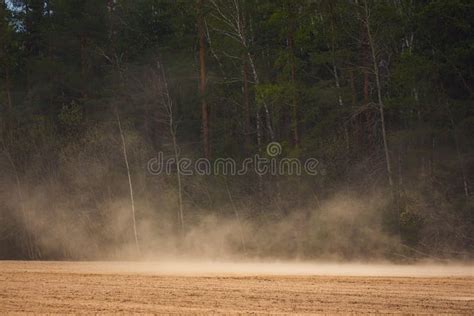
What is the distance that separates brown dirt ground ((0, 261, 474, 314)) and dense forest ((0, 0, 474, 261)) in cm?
1016

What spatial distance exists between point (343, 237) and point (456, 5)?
Answer: 990 cm

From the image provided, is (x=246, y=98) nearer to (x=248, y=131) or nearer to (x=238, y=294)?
(x=248, y=131)

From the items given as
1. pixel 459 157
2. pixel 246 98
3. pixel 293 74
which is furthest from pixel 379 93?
pixel 246 98

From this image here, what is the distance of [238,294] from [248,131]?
23176 mm

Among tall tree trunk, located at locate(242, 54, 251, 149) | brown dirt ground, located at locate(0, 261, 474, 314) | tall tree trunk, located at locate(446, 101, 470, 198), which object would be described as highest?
tall tree trunk, located at locate(242, 54, 251, 149)

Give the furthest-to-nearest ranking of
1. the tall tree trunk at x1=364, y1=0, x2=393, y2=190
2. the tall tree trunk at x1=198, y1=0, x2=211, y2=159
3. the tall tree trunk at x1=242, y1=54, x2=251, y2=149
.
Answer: the tall tree trunk at x1=198, y1=0, x2=211, y2=159 → the tall tree trunk at x1=242, y1=54, x2=251, y2=149 → the tall tree trunk at x1=364, y1=0, x2=393, y2=190

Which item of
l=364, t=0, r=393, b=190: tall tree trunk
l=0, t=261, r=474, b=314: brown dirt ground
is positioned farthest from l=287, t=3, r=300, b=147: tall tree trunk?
l=0, t=261, r=474, b=314: brown dirt ground

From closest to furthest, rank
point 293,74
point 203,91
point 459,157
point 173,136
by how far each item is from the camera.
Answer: point 459,157 < point 293,74 < point 173,136 < point 203,91

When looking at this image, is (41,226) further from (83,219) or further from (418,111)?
(418,111)

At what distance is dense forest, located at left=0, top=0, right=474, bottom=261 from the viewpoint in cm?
2998

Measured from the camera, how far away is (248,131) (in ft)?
128

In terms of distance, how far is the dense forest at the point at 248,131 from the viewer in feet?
98.4

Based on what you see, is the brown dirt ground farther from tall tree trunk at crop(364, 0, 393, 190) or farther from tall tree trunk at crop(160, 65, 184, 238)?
tall tree trunk at crop(160, 65, 184, 238)

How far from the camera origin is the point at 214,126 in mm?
40906
